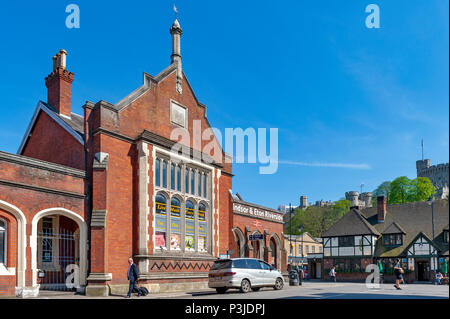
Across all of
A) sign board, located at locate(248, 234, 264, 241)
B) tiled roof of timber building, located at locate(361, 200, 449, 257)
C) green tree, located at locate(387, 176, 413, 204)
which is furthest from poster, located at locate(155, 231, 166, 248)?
green tree, located at locate(387, 176, 413, 204)

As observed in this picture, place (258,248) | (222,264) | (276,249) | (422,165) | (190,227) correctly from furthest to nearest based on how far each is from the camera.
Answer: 1. (422,165)
2. (276,249)
3. (258,248)
4. (190,227)
5. (222,264)

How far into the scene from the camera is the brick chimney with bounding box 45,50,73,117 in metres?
23.6

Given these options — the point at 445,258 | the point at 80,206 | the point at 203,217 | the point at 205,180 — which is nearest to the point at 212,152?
the point at 205,180

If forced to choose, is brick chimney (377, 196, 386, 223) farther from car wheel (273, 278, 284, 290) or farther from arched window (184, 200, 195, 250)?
arched window (184, 200, 195, 250)

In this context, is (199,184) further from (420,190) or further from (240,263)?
(420,190)

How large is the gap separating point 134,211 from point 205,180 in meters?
5.61

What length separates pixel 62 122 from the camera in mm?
21000

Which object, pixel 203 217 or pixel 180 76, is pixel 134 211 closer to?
pixel 203 217

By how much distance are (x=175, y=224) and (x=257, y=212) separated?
30.3 ft

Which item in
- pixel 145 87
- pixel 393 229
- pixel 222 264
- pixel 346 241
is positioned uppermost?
pixel 145 87

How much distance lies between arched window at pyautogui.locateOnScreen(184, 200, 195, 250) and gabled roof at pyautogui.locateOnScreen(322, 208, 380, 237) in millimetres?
29003

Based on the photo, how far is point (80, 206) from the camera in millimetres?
18281

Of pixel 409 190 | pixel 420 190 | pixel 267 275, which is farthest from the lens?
pixel 409 190

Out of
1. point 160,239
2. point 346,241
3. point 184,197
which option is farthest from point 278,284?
point 346,241
